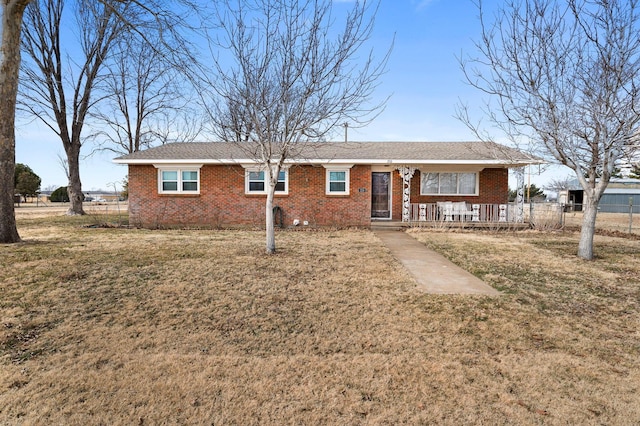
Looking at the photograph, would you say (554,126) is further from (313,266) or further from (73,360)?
(73,360)

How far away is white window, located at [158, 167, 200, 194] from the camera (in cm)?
1395

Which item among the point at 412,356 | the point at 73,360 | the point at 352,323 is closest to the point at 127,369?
the point at 73,360

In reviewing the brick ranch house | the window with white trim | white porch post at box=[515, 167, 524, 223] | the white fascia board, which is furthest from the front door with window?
Result: white porch post at box=[515, 167, 524, 223]

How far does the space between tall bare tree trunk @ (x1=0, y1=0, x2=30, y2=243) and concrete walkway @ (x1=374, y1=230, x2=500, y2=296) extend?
9.87 m

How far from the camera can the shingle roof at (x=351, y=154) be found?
13086mm

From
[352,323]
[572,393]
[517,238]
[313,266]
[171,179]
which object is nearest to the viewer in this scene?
[572,393]

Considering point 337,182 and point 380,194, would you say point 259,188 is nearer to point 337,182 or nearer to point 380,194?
point 337,182

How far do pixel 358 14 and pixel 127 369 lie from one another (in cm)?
724

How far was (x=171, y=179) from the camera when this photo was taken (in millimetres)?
14039

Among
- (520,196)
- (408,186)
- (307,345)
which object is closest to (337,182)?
→ (408,186)

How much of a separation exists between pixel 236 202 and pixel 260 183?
1.25 m

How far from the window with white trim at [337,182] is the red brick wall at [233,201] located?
0.69 feet

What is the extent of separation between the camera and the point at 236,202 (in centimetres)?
1385

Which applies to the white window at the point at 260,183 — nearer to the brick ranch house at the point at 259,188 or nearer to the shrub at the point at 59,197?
the brick ranch house at the point at 259,188
